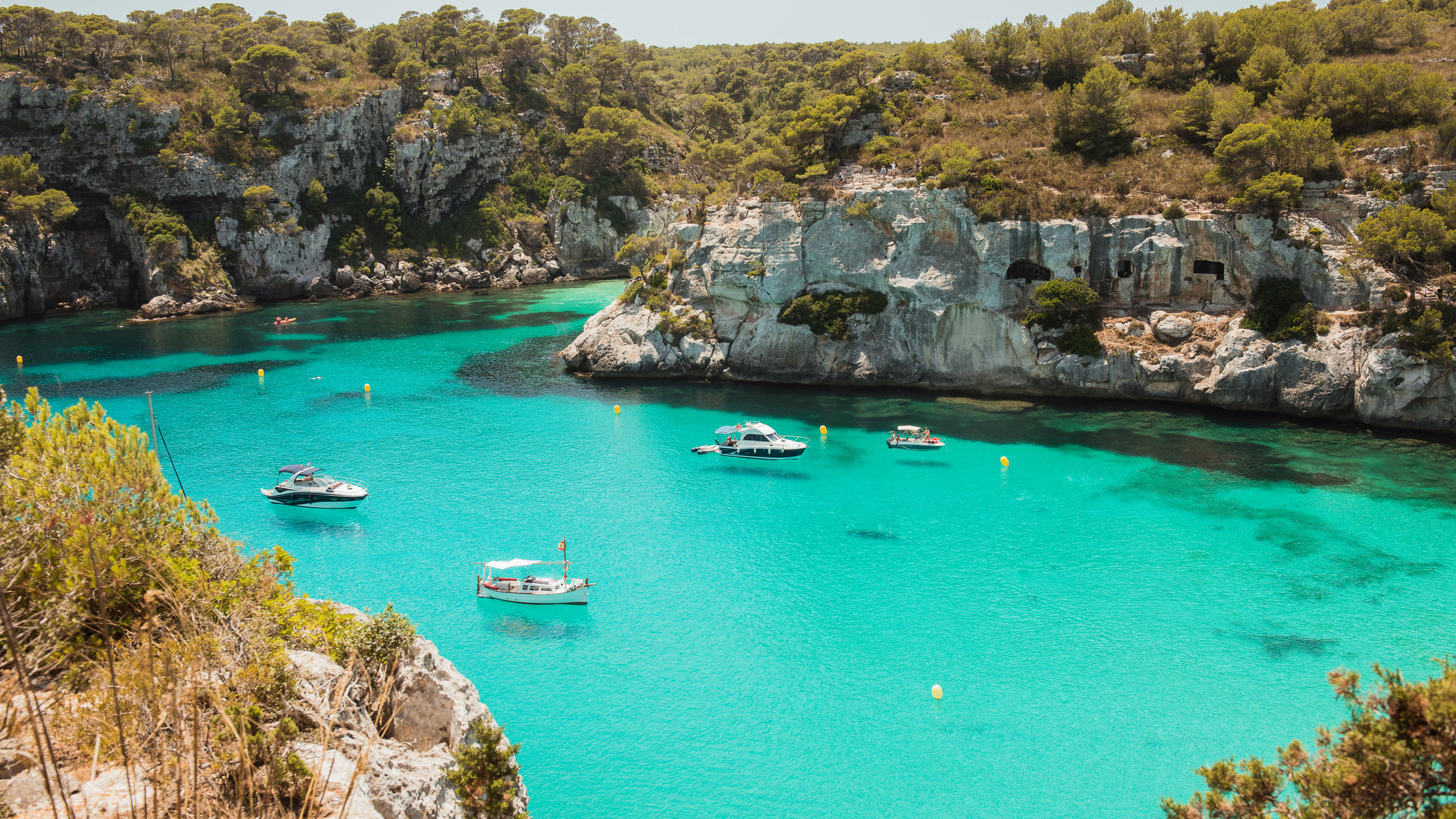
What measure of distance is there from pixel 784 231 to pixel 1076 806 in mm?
40785

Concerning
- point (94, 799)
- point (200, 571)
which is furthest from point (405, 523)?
point (94, 799)

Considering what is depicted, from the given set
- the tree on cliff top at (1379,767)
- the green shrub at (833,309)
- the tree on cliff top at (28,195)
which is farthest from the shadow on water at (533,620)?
the tree on cliff top at (28,195)

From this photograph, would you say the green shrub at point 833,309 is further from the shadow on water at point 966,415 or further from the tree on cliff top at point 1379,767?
the tree on cliff top at point 1379,767

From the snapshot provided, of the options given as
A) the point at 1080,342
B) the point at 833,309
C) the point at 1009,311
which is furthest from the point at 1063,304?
the point at 833,309

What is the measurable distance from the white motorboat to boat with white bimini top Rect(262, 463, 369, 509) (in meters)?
26.0

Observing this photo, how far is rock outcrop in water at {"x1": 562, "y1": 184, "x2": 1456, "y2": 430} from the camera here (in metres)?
42.5

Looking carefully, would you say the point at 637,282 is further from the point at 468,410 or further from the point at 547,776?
the point at 547,776

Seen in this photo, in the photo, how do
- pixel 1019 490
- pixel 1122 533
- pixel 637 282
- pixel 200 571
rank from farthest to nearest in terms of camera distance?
1. pixel 637 282
2. pixel 1019 490
3. pixel 1122 533
4. pixel 200 571

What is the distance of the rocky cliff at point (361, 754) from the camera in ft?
31.0

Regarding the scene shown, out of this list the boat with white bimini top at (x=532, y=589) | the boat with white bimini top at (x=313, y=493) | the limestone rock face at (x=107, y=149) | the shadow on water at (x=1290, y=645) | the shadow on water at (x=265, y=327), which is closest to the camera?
the shadow on water at (x=1290, y=645)

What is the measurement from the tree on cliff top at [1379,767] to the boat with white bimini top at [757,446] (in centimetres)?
3106

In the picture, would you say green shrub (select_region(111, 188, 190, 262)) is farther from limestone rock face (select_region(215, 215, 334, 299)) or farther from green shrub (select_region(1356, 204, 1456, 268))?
green shrub (select_region(1356, 204, 1456, 268))

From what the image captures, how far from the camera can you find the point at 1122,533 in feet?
105

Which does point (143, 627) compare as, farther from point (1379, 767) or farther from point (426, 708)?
point (1379, 767)
